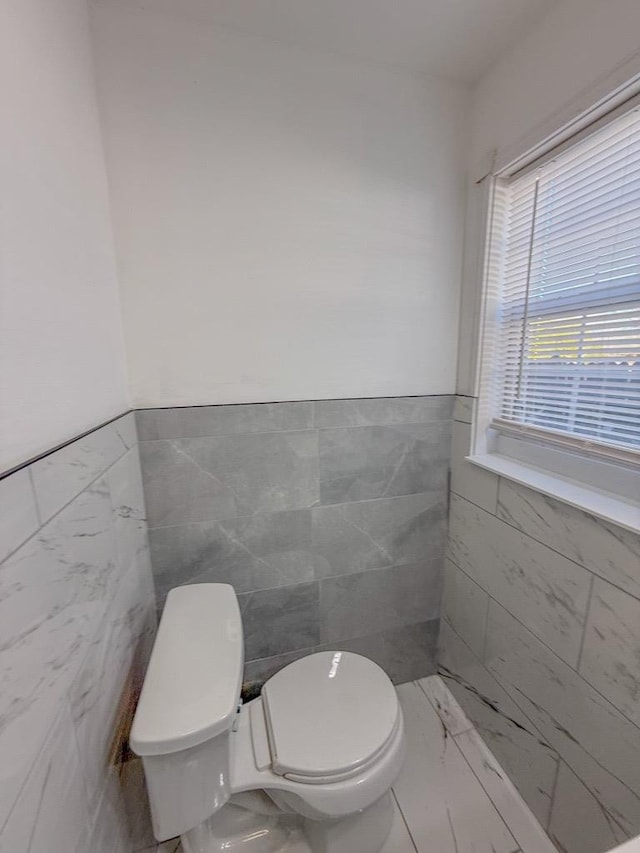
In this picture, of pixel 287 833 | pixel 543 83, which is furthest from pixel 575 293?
pixel 287 833

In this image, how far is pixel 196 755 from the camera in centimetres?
74

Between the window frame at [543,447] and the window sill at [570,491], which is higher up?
the window frame at [543,447]

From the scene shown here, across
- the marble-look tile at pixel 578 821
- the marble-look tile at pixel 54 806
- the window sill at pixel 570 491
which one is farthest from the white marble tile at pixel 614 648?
the marble-look tile at pixel 54 806

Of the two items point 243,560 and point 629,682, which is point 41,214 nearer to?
point 243,560

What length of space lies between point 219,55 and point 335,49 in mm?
365

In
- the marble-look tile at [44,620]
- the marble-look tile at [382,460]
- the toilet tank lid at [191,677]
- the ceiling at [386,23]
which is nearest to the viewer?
the marble-look tile at [44,620]

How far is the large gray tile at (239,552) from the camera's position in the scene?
1.18 metres

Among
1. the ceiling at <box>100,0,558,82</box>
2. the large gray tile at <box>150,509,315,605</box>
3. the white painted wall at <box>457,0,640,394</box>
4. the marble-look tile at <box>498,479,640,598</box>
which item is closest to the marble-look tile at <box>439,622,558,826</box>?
the marble-look tile at <box>498,479,640,598</box>

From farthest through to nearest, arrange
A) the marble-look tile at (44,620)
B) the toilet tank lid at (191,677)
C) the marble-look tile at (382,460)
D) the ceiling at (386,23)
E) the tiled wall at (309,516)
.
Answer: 1. the marble-look tile at (382,460)
2. the tiled wall at (309,516)
3. the ceiling at (386,23)
4. the toilet tank lid at (191,677)
5. the marble-look tile at (44,620)

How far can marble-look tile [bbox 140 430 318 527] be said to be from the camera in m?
1.13

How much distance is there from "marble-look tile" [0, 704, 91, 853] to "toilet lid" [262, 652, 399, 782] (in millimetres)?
485

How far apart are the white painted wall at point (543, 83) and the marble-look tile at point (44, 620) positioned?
1304 mm

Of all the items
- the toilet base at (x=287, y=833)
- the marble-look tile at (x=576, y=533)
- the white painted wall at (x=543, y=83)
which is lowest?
the toilet base at (x=287, y=833)

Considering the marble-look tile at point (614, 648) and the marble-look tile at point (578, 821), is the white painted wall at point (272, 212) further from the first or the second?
the marble-look tile at point (578, 821)
